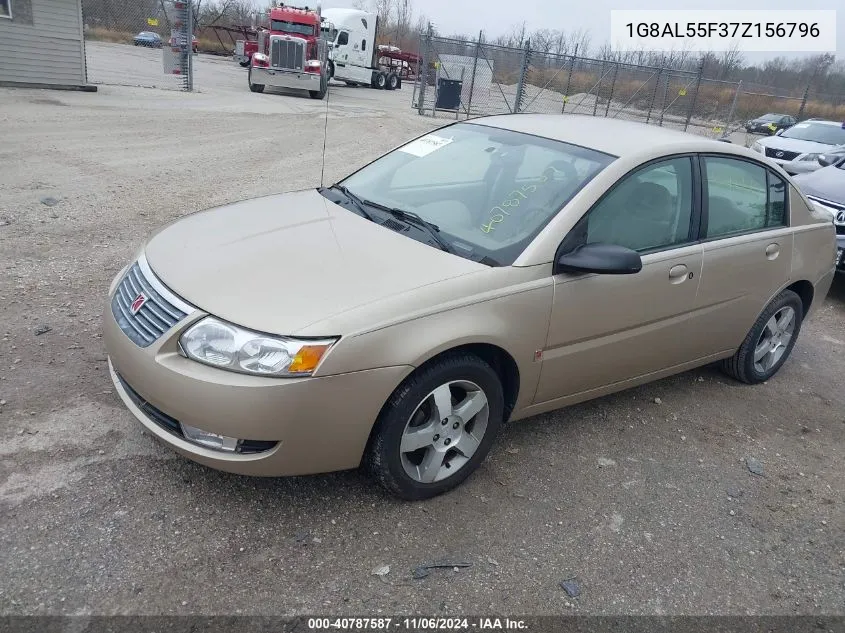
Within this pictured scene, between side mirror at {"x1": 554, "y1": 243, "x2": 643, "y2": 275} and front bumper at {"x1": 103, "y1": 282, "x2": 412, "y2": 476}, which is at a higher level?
side mirror at {"x1": 554, "y1": 243, "x2": 643, "y2": 275}

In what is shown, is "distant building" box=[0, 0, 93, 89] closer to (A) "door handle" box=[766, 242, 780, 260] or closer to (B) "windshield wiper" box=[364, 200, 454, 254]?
(B) "windshield wiper" box=[364, 200, 454, 254]

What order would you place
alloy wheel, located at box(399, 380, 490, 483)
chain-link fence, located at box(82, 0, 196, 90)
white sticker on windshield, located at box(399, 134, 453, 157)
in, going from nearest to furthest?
alloy wheel, located at box(399, 380, 490, 483) → white sticker on windshield, located at box(399, 134, 453, 157) → chain-link fence, located at box(82, 0, 196, 90)

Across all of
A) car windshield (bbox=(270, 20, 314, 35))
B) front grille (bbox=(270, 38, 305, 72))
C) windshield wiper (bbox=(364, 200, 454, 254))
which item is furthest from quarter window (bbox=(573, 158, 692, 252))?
car windshield (bbox=(270, 20, 314, 35))

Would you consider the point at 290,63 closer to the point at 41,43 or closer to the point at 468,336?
the point at 41,43

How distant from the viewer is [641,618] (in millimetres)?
2633

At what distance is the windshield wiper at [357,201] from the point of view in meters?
3.63

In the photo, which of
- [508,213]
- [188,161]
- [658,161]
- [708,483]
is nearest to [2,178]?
[188,161]

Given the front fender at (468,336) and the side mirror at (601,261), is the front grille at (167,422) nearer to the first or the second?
the front fender at (468,336)

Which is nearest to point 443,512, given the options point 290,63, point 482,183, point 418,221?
point 418,221

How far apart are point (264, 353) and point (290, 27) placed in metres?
24.6

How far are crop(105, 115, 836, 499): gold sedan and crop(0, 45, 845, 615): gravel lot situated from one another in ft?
0.97

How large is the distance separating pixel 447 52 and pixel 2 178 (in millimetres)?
17099

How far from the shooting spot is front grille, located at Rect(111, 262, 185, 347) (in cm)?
278

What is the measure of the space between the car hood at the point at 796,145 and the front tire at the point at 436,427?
14.3m
